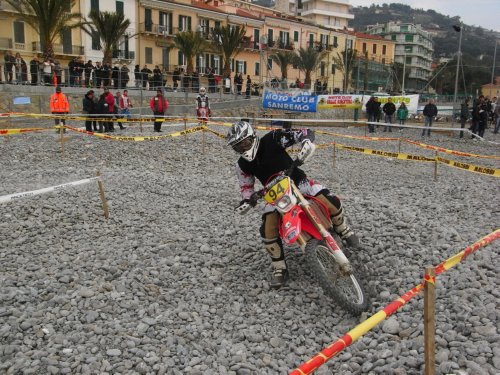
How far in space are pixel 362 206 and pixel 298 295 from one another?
102 inches

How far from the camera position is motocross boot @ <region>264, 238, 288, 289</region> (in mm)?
5496

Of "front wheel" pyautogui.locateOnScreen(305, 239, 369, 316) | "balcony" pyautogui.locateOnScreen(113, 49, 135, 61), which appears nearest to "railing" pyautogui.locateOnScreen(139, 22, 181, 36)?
"balcony" pyautogui.locateOnScreen(113, 49, 135, 61)

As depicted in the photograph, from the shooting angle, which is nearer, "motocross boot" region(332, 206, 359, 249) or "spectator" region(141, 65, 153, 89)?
"motocross boot" region(332, 206, 359, 249)

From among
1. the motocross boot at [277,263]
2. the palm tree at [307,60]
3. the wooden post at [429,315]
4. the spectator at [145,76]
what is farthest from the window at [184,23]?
the wooden post at [429,315]

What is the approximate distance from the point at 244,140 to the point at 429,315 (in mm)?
2881

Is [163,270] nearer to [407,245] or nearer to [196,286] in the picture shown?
[196,286]

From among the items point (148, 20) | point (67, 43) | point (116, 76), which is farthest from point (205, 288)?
point (148, 20)

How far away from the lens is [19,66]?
73.9 feet

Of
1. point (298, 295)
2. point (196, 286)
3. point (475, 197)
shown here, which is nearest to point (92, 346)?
point (196, 286)

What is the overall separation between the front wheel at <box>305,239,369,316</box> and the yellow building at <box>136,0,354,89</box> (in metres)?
35.2

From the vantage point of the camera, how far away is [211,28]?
49.9 m

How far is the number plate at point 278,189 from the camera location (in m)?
5.09

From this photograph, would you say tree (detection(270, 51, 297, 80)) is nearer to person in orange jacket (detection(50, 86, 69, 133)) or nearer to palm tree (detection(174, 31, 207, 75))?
palm tree (detection(174, 31, 207, 75))

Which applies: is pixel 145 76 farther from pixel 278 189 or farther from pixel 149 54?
pixel 278 189
